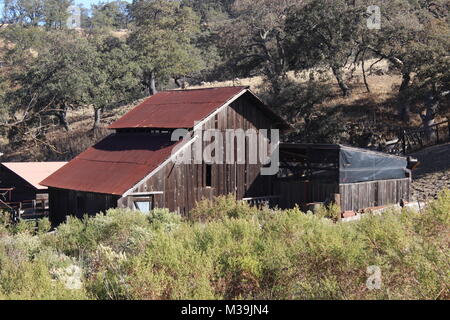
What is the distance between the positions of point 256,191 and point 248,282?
15.7 meters

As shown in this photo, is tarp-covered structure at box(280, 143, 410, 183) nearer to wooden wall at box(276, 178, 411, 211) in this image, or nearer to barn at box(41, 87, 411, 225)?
barn at box(41, 87, 411, 225)

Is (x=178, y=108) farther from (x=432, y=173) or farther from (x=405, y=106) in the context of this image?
(x=405, y=106)

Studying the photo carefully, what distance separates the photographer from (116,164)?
2372 centimetres

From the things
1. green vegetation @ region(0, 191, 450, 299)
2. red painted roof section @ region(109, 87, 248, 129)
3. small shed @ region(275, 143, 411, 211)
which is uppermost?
red painted roof section @ region(109, 87, 248, 129)

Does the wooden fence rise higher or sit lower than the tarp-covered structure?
higher

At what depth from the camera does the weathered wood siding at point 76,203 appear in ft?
72.0

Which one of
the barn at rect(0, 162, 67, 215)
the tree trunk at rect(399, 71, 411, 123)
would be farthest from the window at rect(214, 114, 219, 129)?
the tree trunk at rect(399, 71, 411, 123)

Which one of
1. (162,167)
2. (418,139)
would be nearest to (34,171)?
(162,167)

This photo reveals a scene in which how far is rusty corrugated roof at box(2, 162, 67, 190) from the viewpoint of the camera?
32.5m

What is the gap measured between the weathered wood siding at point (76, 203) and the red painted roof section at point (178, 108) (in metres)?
3.89

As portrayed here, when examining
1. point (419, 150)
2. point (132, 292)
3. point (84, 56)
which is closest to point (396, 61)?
point (419, 150)

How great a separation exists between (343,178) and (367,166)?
5.25 ft

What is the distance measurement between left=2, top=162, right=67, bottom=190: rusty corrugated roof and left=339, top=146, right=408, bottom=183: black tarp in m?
17.6

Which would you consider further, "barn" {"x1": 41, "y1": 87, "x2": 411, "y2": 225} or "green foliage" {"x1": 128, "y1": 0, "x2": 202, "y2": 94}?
"green foliage" {"x1": 128, "y1": 0, "x2": 202, "y2": 94}
